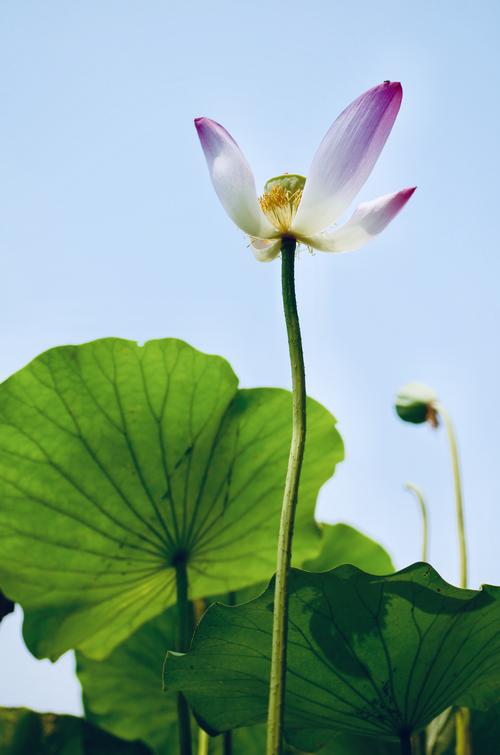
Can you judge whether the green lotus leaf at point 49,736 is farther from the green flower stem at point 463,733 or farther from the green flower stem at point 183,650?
the green flower stem at point 463,733

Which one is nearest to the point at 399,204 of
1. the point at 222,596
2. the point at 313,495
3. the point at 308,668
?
the point at 308,668

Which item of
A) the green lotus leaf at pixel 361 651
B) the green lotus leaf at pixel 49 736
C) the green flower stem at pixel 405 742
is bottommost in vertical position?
the green lotus leaf at pixel 49 736

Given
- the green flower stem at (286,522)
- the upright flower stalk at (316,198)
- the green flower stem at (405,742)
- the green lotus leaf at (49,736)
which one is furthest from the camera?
the green lotus leaf at (49,736)

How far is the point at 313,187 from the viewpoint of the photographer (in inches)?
24.9

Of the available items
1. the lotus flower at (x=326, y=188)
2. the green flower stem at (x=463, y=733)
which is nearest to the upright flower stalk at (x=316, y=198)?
the lotus flower at (x=326, y=188)

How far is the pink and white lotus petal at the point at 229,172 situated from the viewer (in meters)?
0.64

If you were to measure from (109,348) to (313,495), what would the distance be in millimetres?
392

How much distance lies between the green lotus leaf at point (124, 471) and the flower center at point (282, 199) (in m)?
0.34

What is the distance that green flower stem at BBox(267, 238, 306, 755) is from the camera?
487 millimetres

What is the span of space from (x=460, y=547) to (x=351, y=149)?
656mm

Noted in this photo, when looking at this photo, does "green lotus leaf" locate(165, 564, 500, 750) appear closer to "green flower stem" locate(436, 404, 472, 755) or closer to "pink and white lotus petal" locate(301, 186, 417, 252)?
"green flower stem" locate(436, 404, 472, 755)

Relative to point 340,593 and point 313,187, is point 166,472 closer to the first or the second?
point 340,593

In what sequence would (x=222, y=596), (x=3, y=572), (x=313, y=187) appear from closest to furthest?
1. (x=313, y=187)
2. (x=3, y=572)
3. (x=222, y=596)

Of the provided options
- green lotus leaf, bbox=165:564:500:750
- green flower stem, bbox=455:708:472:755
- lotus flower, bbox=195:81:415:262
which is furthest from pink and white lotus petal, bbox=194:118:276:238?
green flower stem, bbox=455:708:472:755
